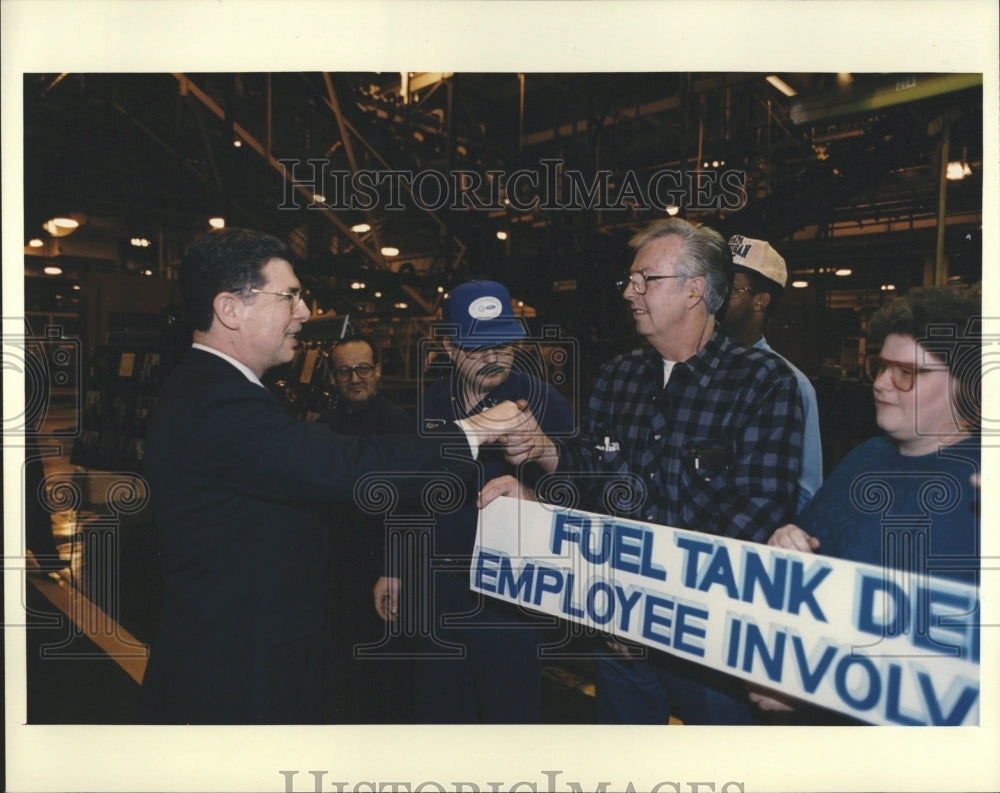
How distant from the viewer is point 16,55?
2525 millimetres

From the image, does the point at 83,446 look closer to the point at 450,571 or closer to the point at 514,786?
the point at 450,571

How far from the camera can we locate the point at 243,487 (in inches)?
85.7

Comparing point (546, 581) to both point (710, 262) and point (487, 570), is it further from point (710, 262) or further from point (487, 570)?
point (710, 262)

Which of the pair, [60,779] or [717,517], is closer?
[717,517]

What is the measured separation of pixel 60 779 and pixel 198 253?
1.93 metres

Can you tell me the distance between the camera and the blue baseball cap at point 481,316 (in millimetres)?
2502

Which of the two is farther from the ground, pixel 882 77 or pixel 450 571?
pixel 882 77

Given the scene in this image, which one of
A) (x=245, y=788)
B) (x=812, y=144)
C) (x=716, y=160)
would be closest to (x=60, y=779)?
(x=245, y=788)

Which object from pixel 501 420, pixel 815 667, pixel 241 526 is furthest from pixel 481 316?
pixel 815 667

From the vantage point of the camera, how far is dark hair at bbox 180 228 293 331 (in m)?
2.29

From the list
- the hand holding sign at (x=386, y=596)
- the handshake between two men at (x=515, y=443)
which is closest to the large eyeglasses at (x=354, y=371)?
the handshake between two men at (x=515, y=443)

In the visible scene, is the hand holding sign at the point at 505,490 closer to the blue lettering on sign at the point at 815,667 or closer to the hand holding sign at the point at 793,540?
the hand holding sign at the point at 793,540

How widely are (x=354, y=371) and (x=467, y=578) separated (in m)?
0.82

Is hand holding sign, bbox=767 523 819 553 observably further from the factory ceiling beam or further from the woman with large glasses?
the factory ceiling beam
